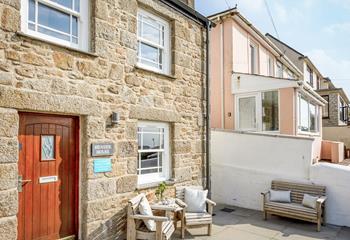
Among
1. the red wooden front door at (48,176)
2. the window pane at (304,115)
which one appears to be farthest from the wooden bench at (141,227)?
the window pane at (304,115)

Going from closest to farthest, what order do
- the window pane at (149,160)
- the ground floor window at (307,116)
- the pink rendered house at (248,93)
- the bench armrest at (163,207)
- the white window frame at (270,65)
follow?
the bench armrest at (163,207) → the window pane at (149,160) → the pink rendered house at (248,93) → the ground floor window at (307,116) → the white window frame at (270,65)

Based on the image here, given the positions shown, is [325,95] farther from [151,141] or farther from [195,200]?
[151,141]

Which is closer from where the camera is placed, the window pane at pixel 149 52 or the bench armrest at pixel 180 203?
the bench armrest at pixel 180 203

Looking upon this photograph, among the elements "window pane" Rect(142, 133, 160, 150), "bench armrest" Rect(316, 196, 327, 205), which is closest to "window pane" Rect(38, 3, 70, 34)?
"window pane" Rect(142, 133, 160, 150)

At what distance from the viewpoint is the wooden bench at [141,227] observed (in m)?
5.30

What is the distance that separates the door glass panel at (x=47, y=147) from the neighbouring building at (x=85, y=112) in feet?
A: 0.06

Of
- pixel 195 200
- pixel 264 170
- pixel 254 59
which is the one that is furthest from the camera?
pixel 254 59

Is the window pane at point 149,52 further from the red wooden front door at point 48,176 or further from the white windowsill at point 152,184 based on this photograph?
the white windowsill at point 152,184

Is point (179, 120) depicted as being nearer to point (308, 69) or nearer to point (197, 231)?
point (197, 231)

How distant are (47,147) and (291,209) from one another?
609cm

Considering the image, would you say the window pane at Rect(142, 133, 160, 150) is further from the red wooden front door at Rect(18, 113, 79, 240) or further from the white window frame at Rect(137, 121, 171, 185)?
the red wooden front door at Rect(18, 113, 79, 240)

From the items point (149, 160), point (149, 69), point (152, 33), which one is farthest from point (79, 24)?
point (149, 160)

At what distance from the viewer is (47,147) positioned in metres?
4.98

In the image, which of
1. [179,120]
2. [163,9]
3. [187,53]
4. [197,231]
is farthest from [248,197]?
[163,9]
